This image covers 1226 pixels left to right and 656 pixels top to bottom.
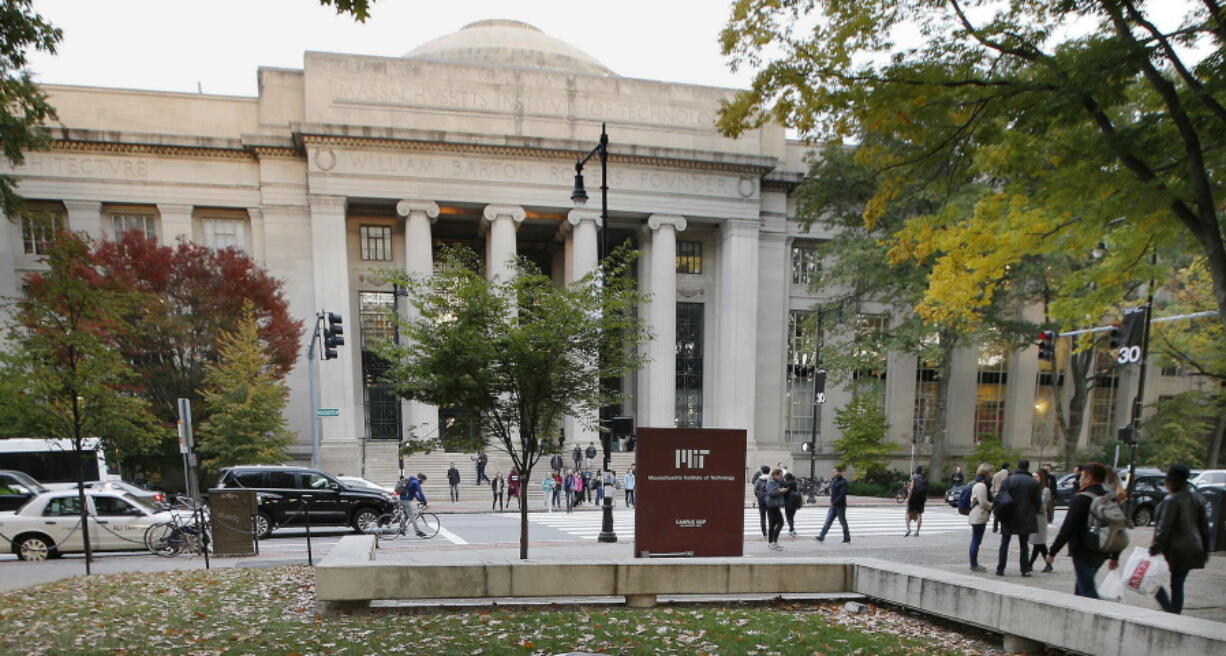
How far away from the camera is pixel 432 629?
263 inches

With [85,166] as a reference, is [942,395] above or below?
below

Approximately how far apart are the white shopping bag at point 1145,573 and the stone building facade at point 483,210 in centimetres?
3087

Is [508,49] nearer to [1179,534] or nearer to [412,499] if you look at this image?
[412,499]

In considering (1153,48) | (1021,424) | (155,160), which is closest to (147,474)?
(155,160)

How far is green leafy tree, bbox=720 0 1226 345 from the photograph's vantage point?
6.75m

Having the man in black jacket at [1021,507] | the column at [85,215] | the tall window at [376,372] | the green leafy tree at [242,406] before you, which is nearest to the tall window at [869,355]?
the man in black jacket at [1021,507]

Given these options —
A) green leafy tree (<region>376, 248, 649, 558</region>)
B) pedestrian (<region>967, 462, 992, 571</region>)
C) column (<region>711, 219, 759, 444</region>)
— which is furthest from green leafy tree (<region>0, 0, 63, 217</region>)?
column (<region>711, 219, 759, 444</region>)

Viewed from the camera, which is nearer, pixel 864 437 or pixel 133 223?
pixel 864 437

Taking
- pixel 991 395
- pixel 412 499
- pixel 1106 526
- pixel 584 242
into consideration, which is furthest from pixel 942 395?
pixel 1106 526

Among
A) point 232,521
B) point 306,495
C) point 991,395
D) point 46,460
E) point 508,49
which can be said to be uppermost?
point 508,49

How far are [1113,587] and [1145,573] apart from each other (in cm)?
59

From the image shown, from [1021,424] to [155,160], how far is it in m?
50.3

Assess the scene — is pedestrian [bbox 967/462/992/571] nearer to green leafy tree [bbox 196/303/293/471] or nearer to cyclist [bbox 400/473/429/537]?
cyclist [bbox 400/473/429/537]

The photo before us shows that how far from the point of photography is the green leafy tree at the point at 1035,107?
675 cm
